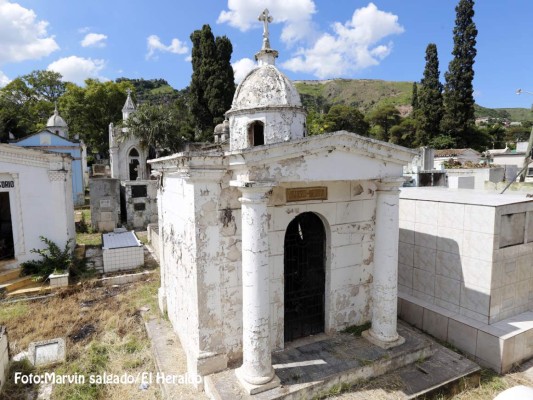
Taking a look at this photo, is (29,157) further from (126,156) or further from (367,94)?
(367,94)

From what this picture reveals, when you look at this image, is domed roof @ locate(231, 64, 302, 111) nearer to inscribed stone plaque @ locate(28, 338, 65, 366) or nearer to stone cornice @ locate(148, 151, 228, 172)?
stone cornice @ locate(148, 151, 228, 172)

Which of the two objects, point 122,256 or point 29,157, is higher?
point 29,157

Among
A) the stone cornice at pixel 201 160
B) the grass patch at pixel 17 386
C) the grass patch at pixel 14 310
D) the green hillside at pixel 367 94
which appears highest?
the green hillside at pixel 367 94

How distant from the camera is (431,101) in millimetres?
42906

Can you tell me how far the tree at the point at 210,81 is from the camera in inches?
1470

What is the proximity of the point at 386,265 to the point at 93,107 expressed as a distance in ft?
141

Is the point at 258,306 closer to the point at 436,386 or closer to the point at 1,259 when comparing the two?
the point at 436,386

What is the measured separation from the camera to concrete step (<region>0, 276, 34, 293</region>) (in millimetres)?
10306

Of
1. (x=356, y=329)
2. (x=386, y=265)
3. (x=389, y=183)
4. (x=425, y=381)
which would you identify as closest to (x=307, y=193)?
(x=389, y=183)

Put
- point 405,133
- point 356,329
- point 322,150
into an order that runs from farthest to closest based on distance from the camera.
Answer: point 405,133, point 356,329, point 322,150

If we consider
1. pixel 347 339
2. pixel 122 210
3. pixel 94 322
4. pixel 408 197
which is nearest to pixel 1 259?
pixel 94 322

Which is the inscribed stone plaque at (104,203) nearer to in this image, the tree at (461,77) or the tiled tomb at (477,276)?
the tiled tomb at (477,276)

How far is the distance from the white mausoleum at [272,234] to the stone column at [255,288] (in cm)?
2

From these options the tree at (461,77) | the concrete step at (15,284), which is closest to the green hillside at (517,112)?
the tree at (461,77)
